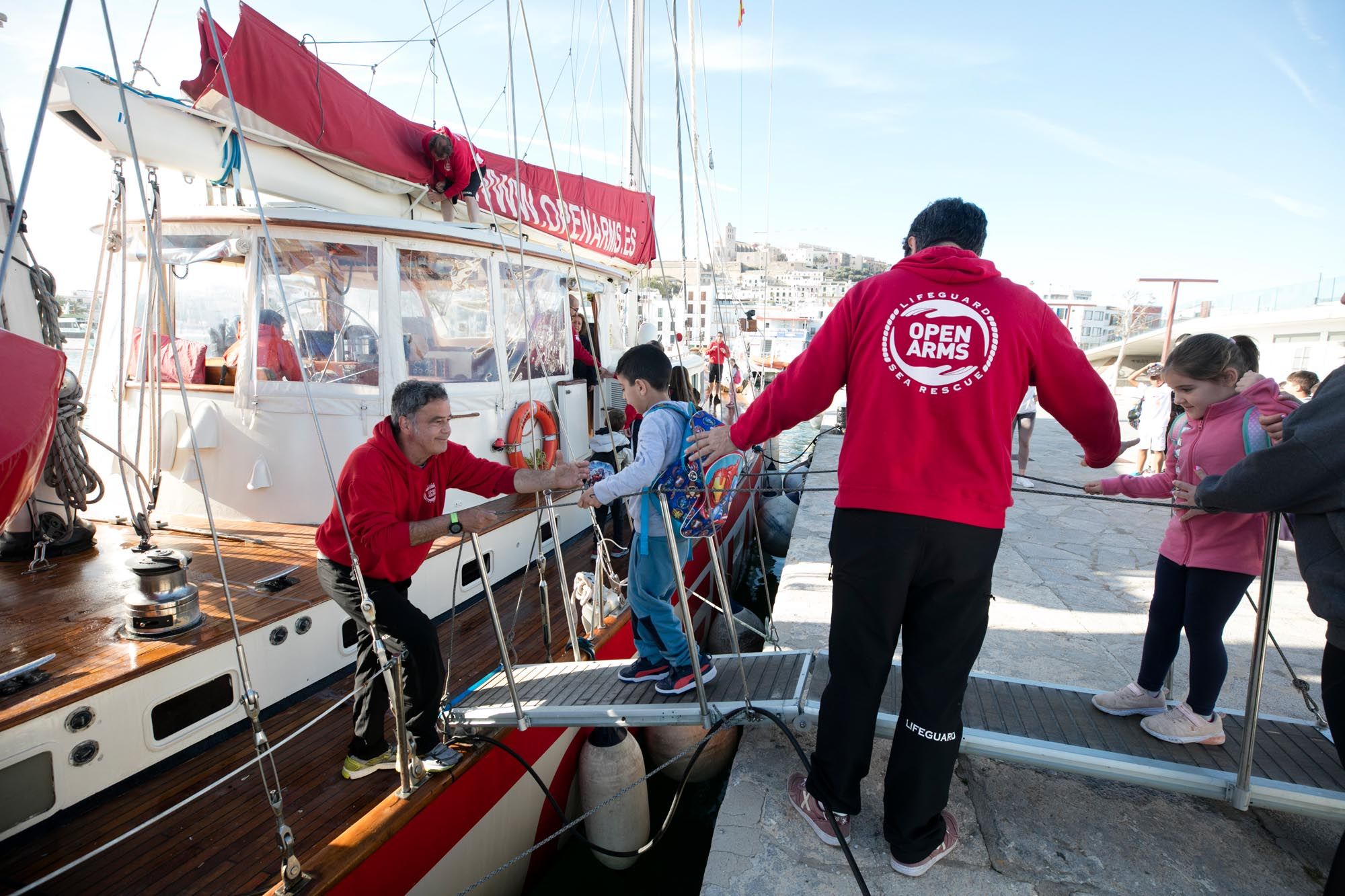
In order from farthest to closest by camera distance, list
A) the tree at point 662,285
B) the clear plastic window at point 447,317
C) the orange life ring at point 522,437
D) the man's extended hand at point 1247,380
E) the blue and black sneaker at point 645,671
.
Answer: the orange life ring at point 522,437 < the tree at point 662,285 < the clear plastic window at point 447,317 < the blue and black sneaker at point 645,671 < the man's extended hand at point 1247,380

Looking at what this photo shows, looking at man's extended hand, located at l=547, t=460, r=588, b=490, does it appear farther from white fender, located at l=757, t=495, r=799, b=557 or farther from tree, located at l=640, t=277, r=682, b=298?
white fender, located at l=757, t=495, r=799, b=557

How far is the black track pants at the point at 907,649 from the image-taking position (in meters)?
1.70

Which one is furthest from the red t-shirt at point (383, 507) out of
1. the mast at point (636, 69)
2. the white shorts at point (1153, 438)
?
the white shorts at point (1153, 438)

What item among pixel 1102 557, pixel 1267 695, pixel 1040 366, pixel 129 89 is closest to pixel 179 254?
pixel 129 89

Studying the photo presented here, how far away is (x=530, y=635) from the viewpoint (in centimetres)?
382

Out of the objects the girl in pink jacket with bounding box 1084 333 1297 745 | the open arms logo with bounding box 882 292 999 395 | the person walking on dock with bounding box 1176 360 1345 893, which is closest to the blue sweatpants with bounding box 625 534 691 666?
the open arms logo with bounding box 882 292 999 395

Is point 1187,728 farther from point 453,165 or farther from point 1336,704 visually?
point 453,165

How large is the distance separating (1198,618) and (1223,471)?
19.1 inches

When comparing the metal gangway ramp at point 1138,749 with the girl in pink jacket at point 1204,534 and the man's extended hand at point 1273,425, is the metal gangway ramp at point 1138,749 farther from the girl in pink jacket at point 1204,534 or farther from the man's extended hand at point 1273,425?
the man's extended hand at point 1273,425

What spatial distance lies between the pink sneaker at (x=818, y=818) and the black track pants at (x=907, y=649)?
130 mm

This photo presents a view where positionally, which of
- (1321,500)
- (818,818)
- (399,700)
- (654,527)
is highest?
(1321,500)

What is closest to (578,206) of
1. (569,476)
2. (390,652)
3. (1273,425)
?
(569,476)

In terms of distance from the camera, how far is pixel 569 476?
266cm

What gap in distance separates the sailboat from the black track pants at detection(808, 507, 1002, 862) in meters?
1.30
